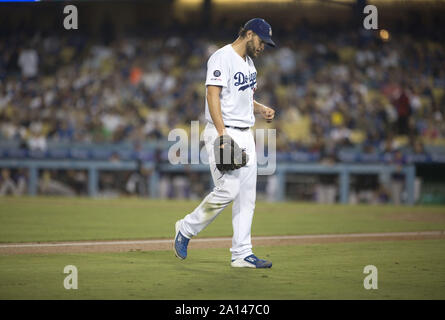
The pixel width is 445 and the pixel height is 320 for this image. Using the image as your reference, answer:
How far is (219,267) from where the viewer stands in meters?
6.93

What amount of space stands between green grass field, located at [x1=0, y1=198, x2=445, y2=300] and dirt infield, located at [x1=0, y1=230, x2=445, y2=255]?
42 centimetres

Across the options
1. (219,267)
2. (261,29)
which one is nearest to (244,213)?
(219,267)

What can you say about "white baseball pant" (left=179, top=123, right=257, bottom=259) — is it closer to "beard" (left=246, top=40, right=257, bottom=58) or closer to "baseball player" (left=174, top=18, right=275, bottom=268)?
"baseball player" (left=174, top=18, right=275, bottom=268)

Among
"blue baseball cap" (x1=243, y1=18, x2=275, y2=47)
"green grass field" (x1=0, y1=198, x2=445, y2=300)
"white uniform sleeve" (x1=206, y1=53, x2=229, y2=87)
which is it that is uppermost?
"blue baseball cap" (x1=243, y1=18, x2=275, y2=47)

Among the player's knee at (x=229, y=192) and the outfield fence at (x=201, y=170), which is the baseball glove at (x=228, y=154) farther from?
the outfield fence at (x=201, y=170)

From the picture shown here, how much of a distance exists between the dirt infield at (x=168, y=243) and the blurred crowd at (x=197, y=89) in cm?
996

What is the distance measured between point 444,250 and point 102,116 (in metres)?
17.2

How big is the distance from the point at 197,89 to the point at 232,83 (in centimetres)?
1869

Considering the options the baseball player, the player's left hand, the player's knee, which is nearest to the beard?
the baseball player

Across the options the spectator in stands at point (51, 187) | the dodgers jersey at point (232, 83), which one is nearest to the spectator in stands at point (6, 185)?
the spectator in stands at point (51, 187)

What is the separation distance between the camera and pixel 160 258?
7633mm

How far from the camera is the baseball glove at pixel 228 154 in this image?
6.56 metres

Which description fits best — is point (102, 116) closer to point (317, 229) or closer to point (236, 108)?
point (317, 229)

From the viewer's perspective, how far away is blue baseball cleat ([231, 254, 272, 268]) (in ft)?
22.3
